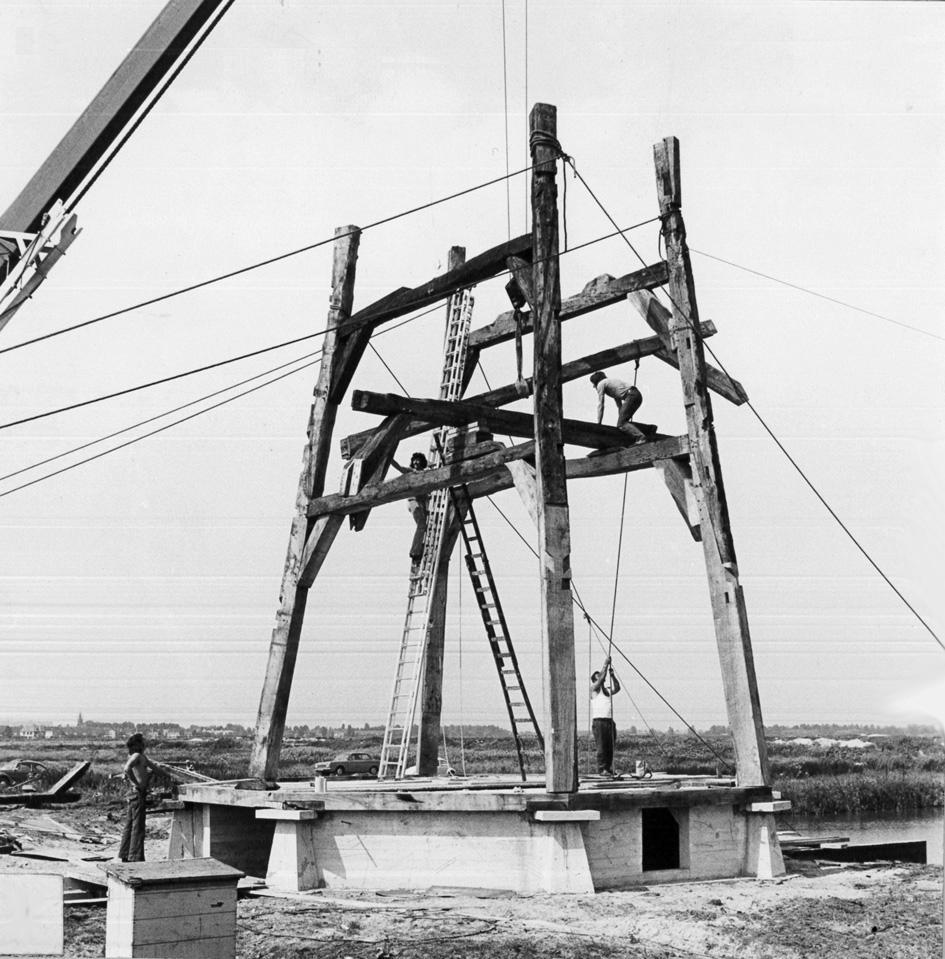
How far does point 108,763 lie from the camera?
154 ft

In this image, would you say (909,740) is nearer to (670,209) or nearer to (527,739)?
(527,739)

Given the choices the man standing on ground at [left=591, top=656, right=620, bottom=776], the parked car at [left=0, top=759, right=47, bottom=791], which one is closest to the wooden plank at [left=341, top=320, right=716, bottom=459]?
the man standing on ground at [left=591, top=656, right=620, bottom=776]

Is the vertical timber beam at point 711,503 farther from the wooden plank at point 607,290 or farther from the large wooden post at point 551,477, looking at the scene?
the large wooden post at point 551,477

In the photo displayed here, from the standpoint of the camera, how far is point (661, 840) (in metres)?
14.2

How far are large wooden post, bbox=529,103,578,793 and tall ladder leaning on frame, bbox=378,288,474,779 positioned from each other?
3.65 m

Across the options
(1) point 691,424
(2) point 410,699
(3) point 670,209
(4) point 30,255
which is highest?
(3) point 670,209

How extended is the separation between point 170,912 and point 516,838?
3.98 meters

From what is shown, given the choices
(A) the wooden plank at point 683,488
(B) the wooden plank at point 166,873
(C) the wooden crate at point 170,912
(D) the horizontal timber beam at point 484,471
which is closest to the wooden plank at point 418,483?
(D) the horizontal timber beam at point 484,471

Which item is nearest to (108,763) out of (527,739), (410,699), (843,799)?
(527,739)

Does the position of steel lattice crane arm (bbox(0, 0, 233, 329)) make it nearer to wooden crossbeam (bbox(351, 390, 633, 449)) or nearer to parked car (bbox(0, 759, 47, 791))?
wooden crossbeam (bbox(351, 390, 633, 449))

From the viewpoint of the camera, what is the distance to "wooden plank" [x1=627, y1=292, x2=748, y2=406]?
15383mm

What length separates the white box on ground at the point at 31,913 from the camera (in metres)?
9.75

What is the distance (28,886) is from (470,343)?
10175 mm

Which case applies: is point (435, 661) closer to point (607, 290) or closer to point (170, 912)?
point (607, 290)
